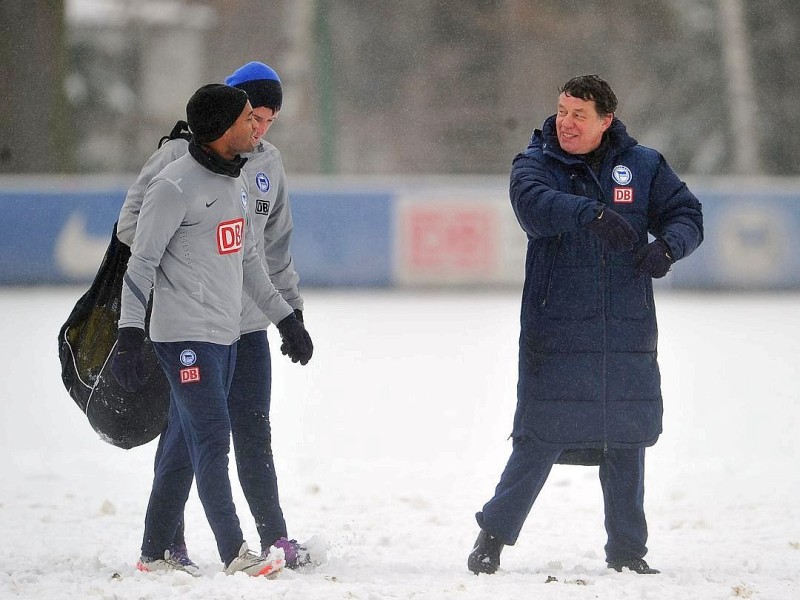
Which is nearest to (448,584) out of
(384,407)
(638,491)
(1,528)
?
(638,491)

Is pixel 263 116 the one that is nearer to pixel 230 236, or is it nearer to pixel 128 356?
pixel 230 236

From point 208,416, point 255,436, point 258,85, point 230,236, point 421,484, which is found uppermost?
point 258,85

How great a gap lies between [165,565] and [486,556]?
2.87 ft

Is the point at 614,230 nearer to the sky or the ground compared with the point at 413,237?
nearer to the sky

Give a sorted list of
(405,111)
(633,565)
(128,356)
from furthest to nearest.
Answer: (405,111) < (633,565) < (128,356)

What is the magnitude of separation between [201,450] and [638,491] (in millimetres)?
1200

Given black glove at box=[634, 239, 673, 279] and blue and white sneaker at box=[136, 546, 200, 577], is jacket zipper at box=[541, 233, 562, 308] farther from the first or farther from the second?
blue and white sneaker at box=[136, 546, 200, 577]

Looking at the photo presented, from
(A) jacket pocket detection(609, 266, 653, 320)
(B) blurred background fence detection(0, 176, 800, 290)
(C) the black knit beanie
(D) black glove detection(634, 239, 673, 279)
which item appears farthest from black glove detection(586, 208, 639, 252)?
(B) blurred background fence detection(0, 176, 800, 290)

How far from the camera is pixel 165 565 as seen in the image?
355 cm

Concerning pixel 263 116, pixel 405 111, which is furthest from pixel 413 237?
pixel 263 116

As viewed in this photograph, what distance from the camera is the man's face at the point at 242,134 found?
3.33 m

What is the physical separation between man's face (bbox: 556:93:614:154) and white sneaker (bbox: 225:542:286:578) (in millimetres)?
1327

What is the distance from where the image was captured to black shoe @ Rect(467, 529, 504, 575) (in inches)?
143

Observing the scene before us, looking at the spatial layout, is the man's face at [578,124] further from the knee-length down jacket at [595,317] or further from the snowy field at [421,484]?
the snowy field at [421,484]
